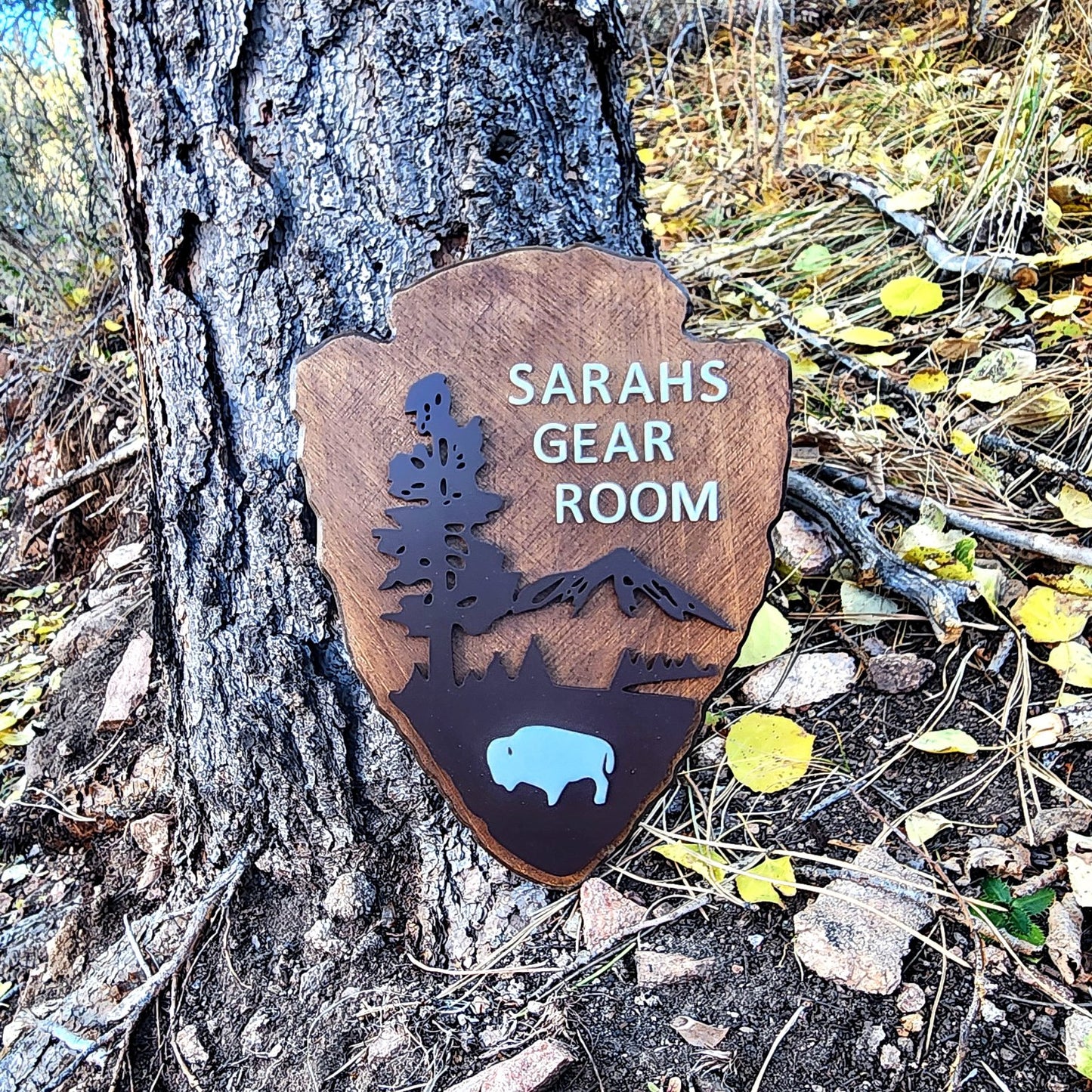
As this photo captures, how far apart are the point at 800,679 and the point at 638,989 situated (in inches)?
22.5

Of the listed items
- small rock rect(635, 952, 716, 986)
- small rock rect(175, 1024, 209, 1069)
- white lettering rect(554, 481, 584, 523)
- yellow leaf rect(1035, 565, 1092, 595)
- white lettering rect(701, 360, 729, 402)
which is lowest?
small rock rect(175, 1024, 209, 1069)

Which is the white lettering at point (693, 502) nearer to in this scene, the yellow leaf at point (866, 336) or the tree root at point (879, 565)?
the tree root at point (879, 565)

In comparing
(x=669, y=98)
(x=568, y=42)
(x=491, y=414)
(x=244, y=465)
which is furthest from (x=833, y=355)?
(x=669, y=98)

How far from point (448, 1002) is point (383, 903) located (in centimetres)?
20

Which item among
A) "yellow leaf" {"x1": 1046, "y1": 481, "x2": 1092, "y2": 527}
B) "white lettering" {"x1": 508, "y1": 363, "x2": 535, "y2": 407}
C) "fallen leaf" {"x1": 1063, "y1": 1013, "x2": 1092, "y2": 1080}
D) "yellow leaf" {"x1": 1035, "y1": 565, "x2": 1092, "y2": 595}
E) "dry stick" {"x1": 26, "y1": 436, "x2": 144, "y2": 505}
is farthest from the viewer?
"dry stick" {"x1": 26, "y1": 436, "x2": 144, "y2": 505}

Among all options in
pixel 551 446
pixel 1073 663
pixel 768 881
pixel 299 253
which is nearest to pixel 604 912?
pixel 768 881

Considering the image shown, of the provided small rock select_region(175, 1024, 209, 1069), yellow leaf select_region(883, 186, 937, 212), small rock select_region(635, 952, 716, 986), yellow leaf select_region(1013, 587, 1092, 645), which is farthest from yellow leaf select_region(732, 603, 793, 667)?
yellow leaf select_region(883, 186, 937, 212)

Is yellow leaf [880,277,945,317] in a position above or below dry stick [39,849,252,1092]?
above

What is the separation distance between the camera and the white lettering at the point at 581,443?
1340mm

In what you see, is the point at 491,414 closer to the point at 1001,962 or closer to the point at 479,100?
the point at 479,100

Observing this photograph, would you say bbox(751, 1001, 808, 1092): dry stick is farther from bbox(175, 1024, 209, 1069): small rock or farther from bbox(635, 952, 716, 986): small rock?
bbox(175, 1024, 209, 1069): small rock

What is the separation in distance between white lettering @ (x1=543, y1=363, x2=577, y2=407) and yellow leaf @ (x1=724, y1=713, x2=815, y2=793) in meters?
0.61

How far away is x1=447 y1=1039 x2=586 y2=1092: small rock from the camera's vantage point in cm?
126

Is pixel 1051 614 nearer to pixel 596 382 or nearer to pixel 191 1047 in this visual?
pixel 596 382
